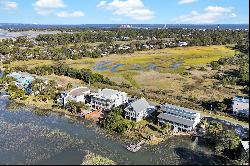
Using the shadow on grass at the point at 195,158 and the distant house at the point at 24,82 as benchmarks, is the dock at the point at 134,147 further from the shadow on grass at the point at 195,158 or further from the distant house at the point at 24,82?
the distant house at the point at 24,82

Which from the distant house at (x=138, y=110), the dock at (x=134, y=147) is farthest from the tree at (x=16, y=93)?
the dock at (x=134, y=147)

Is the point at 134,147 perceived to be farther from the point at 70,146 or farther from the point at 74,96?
the point at 74,96

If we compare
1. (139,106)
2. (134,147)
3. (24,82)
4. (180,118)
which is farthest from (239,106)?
(24,82)

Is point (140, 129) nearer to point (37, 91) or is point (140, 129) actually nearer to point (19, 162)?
point (19, 162)

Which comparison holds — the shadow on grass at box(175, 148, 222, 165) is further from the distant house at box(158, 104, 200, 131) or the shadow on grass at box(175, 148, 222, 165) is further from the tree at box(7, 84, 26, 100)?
the tree at box(7, 84, 26, 100)

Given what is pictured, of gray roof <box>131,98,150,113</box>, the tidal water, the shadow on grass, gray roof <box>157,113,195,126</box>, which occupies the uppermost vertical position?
gray roof <box>131,98,150,113</box>

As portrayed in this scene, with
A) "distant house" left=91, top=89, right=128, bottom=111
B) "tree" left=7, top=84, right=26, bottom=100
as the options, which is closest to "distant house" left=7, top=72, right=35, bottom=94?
"tree" left=7, top=84, right=26, bottom=100

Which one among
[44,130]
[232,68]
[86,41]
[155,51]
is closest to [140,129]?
[44,130]
